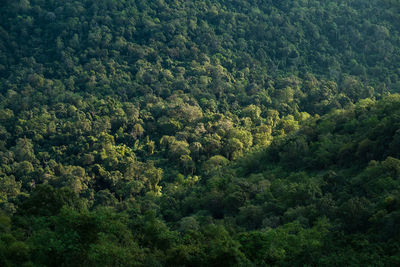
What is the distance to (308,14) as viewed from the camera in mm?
108000

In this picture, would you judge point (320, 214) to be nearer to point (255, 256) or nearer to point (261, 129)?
point (255, 256)

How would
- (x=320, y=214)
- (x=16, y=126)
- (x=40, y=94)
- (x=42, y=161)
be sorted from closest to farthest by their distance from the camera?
1. (x=320, y=214)
2. (x=42, y=161)
3. (x=16, y=126)
4. (x=40, y=94)

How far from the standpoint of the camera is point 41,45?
10169 cm

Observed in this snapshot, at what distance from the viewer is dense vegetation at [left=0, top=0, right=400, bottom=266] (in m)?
31.6

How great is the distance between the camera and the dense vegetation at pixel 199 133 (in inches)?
1245

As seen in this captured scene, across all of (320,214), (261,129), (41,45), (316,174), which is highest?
(320,214)

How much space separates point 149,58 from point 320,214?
64410 mm

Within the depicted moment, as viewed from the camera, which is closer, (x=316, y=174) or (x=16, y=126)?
(x=316, y=174)

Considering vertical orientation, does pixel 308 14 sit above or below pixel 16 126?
above

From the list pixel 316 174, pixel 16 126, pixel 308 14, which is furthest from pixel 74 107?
pixel 308 14

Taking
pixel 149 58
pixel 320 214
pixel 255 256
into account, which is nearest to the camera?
pixel 255 256

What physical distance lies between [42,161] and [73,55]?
33.3m

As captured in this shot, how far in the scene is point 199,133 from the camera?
2798 inches

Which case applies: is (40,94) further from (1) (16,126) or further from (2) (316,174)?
(2) (316,174)
